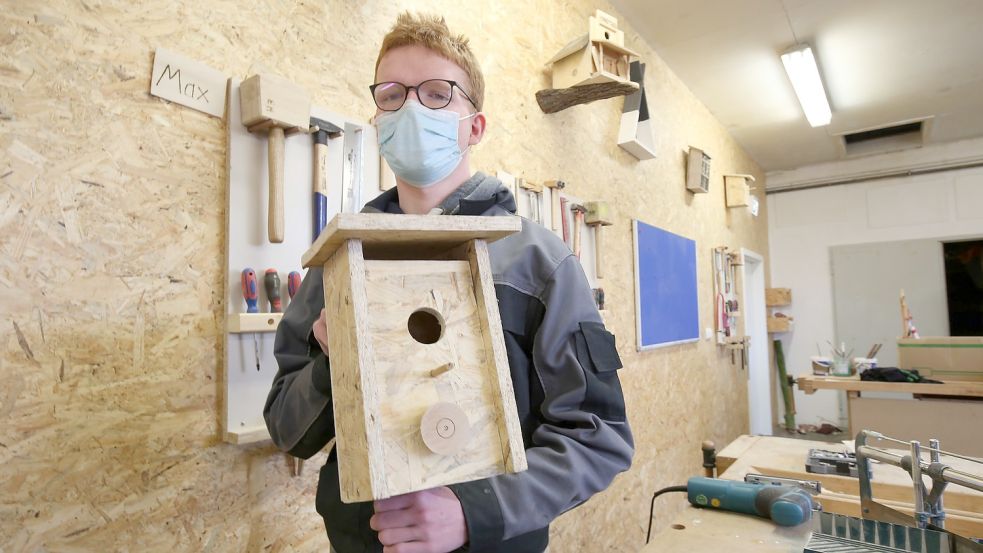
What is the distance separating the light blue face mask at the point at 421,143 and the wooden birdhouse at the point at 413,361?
10.8 inches

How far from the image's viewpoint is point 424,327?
2.77 ft

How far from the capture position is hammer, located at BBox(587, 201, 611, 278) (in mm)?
2721

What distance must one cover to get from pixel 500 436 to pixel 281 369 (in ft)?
1.66

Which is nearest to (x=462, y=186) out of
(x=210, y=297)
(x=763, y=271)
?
(x=210, y=297)

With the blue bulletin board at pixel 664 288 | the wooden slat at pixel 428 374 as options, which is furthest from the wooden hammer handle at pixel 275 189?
the blue bulletin board at pixel 664 288

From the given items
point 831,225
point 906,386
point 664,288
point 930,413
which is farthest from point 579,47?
point 831,225

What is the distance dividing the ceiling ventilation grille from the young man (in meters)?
6.19

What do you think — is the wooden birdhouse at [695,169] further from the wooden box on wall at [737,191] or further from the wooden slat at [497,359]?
the wooden slat at [497,359]

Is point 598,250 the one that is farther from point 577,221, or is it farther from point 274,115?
point 274,115

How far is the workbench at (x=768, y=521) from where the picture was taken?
1238 millimetres

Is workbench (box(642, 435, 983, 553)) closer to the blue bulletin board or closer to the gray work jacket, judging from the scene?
the gray work jacket

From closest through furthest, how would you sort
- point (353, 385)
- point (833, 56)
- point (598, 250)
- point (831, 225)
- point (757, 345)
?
point (353, 385), point (598, 250), point (833, 56), point (757, 345), point (831, 225)

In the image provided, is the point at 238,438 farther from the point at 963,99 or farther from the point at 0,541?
the point at 963,99

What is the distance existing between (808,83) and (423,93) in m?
4.24
